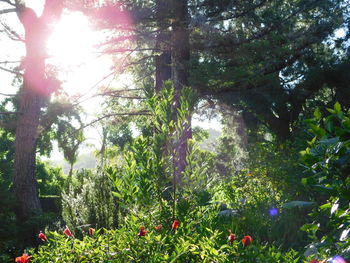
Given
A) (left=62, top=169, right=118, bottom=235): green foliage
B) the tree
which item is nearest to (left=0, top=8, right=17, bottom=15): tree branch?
the tree

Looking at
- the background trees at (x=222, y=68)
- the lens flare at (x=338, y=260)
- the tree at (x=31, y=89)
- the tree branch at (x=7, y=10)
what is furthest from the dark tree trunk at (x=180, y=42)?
the lens flare at (x=338, y=260)

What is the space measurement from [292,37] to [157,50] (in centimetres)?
438

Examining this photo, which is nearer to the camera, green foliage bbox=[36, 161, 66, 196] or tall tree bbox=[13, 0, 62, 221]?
tall tree bbox=[13, 0, 62, 221]

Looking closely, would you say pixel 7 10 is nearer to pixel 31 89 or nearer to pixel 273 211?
pixel 31 89

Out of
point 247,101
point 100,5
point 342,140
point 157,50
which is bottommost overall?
point 342,140

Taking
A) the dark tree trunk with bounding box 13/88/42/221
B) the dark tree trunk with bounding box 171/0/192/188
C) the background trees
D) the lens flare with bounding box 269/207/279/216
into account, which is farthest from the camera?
the dark tree trunk with bounding box 171/0/192/188

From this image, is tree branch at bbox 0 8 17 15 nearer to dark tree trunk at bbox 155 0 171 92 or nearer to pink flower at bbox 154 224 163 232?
dark tree trunk at bbox 155 0 171 92

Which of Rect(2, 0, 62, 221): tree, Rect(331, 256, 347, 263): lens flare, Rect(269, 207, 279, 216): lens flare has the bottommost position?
Rect(269, 207, 279, 216): lens flare

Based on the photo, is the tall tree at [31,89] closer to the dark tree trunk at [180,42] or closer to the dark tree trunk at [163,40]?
the dark tree trunk at [163,40]

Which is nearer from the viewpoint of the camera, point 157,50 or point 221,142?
point 157,50

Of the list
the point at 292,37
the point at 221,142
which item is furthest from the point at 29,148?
the point at 221,142

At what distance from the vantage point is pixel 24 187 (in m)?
11.0

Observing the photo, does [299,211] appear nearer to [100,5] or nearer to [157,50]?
[157,50]

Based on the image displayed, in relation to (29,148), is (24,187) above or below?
below
